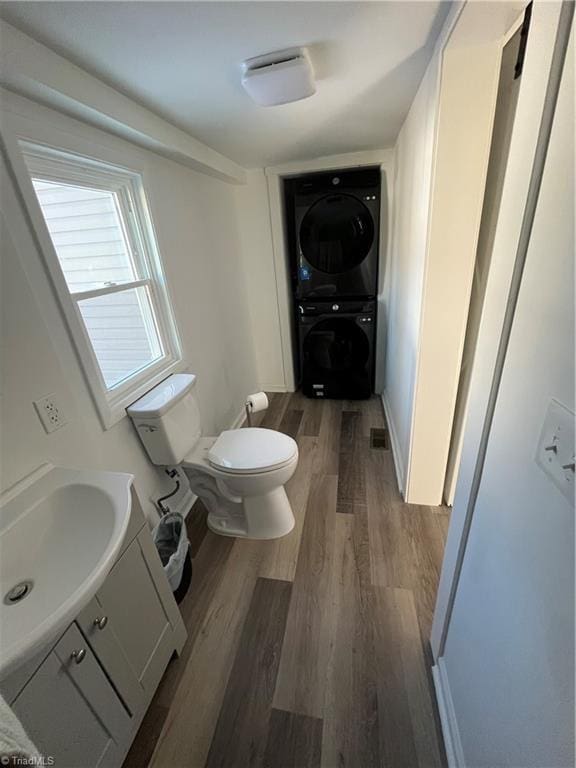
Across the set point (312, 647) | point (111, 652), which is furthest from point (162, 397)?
point (312, 647)

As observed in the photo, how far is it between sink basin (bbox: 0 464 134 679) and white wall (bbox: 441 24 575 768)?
84 centimetres

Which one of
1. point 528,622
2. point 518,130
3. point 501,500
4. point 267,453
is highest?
point 518,130

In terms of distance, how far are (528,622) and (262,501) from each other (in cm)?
124

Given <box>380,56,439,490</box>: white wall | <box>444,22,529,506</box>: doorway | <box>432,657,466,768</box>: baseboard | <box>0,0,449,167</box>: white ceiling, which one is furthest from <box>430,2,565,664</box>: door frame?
<box>380,56,439,490</box>: white wall

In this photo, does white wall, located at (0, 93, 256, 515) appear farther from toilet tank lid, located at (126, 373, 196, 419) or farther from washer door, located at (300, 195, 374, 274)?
washer door, located at (300, 195, 374, 274)

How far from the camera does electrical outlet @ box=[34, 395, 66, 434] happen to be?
1005mm

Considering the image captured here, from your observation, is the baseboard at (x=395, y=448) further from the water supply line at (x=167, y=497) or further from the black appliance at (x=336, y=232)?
Result: the water supply line at (x=167, y=497)

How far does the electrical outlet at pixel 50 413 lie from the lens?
3.30 feet

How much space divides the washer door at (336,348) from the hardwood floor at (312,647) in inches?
49.8

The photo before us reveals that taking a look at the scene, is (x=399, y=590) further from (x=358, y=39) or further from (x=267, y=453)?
(x=358, y=39)

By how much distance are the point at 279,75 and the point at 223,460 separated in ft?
5.09

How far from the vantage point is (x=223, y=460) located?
1.57 metres

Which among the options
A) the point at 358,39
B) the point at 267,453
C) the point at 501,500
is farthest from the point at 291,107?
the point at 501,500

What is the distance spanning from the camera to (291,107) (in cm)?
148
